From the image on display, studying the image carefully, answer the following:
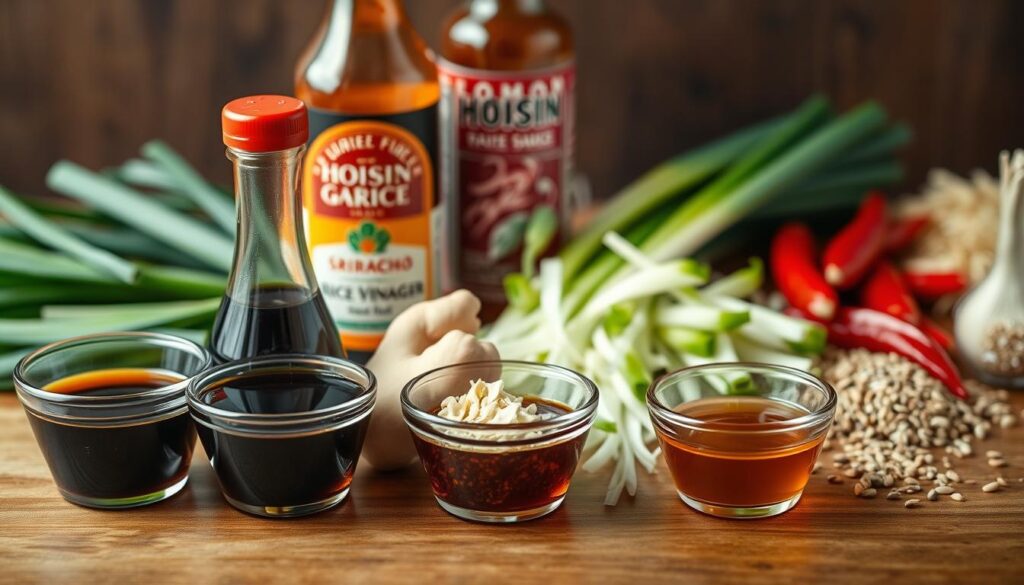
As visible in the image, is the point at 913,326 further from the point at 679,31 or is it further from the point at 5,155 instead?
the point at 5,155

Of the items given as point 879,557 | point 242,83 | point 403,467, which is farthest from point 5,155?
point 879,557

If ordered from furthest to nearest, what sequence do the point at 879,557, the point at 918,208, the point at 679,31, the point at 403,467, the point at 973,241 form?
the point at 679,31 < the point at 918,208 < the point at 973,241 < the point at 403,467 < the point at 879,557

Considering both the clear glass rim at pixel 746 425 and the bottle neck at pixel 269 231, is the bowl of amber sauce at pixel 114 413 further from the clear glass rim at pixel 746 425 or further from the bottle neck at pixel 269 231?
the clear glass rim at pixel 746 425

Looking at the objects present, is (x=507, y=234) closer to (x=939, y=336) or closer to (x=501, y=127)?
(x=501, y=127)

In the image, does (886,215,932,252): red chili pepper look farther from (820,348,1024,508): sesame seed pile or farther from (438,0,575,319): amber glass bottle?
(438,0,575,319): amber glass bottle

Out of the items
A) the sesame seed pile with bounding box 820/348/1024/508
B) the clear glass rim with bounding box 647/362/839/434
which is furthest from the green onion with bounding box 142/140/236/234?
the sesame seed pile with bounding box 820/348/1024/508

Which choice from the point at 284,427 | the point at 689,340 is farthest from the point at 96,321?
the point at 689,340
